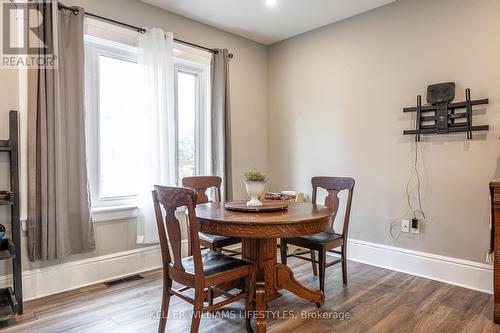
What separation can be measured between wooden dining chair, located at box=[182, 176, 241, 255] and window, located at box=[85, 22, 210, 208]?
1.32ft

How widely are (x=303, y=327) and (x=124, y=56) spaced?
9.04ft

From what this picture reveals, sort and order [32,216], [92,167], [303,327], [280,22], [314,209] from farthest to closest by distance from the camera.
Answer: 1. [280,22]
2. [92,167]
3. [32,216]
4. [314,209]
5. [303,327]

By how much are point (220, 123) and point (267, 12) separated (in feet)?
4.05

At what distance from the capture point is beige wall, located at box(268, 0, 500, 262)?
2730 mm

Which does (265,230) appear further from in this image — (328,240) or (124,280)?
(124,280)

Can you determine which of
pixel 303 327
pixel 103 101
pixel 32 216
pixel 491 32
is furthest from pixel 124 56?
pixel 491 32

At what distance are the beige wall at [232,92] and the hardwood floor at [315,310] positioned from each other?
18.6 inches

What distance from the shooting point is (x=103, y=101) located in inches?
120

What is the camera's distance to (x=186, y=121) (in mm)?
3645

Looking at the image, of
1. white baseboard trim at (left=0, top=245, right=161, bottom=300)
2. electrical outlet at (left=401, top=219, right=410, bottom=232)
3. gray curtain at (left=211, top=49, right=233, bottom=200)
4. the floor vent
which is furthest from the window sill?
electrical outlet at (left=401, top=219, right=410, bottom=232)

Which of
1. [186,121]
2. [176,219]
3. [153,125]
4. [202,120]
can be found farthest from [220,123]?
[176,219]

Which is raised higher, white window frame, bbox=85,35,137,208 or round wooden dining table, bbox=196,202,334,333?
white window frame, bbox=85,35,137,208

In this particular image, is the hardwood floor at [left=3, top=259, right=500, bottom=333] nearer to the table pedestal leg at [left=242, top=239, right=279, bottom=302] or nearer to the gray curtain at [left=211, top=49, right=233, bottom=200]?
the table pedestal leg at [left=242, top=239, right=279, bottom=302]

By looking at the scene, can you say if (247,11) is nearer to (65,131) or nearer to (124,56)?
(124,56)
